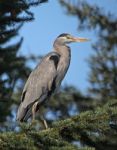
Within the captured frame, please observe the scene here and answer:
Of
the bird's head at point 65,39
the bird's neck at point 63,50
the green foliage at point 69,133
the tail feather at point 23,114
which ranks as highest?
the green foliage at point 69,133

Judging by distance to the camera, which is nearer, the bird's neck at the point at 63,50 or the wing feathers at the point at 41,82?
the wing feathers at the point at 41,82

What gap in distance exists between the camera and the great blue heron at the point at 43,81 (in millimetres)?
7902

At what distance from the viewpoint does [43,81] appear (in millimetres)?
8398

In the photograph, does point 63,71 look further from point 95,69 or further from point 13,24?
point 95,69

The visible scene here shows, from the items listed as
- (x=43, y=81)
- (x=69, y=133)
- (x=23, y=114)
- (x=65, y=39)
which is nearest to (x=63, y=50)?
(x=65, y=39)

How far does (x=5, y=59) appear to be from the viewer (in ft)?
44.8

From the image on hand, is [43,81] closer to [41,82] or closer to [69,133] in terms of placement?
[41,82]

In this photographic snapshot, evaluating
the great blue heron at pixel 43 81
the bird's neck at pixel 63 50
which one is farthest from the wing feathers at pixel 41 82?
the bird's neck at pixel 63 50

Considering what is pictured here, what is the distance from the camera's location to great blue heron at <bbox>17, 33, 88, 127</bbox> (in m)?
7.90

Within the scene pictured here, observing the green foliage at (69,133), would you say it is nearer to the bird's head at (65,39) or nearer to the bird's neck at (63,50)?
the bird's neck at (63,50)

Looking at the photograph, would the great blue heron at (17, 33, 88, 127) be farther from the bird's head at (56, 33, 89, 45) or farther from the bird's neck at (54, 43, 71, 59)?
the bird's head at (56, 33, 89, 45)

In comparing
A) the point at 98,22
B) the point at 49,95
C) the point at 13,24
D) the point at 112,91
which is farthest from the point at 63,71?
the point at 98,22

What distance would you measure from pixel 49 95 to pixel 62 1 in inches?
726

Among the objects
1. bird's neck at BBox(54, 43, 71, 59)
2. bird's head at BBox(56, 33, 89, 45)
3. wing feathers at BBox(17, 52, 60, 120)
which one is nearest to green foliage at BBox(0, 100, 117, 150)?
wing feathers at BBox(17, 52, 60, 120)
